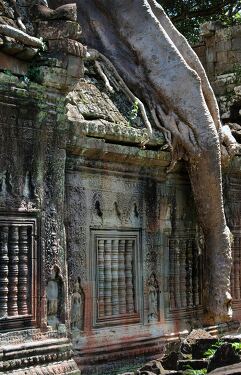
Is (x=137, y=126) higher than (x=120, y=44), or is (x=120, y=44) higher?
(x=120, y=44)

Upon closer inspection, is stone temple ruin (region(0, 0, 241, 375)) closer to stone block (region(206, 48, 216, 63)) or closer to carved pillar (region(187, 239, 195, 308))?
carved pillar (region(187, 239, 195, 308))

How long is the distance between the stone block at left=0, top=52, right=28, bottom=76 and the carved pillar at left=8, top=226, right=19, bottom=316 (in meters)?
1.22

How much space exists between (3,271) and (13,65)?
62.7 inches

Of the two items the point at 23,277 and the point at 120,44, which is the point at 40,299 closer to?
the point at 23,277

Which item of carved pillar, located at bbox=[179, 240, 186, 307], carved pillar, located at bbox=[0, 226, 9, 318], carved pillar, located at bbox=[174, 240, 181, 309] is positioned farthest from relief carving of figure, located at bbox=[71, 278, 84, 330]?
carved pillar, located at bbox=[179, 240, 186, 307]

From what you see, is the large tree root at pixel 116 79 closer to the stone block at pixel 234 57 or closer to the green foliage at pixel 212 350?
the green foliage at pixel 212 350

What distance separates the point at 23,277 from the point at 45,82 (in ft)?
5.04

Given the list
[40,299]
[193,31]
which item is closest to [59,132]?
[40,299]

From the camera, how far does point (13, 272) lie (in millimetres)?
5859

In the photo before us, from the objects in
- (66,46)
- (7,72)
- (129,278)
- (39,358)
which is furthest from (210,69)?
(39,358)

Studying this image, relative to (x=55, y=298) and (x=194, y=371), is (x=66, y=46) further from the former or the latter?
(x=194, y=371)

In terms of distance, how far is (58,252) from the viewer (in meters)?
6.23

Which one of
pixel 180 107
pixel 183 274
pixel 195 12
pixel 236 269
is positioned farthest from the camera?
pixel 195 12

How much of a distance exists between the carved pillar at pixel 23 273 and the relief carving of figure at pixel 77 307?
83 centimetres
